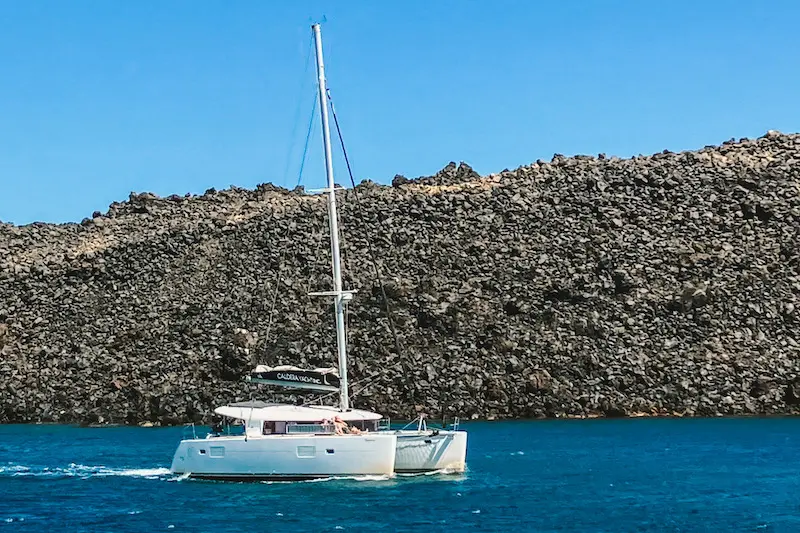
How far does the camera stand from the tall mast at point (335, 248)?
4450 cm

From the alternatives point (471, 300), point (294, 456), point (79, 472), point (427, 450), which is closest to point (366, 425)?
point (427, 450)

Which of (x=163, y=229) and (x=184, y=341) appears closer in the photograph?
(x=184, y=341)

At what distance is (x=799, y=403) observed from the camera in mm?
76812

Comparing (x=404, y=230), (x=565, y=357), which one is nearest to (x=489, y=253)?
(x=404, y=230)

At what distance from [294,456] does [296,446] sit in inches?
14.3

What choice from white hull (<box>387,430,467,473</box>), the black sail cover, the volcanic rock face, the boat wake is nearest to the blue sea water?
the boat wake

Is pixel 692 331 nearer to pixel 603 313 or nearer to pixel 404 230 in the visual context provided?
pixel 603 313

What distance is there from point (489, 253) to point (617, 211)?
11692 millimetres

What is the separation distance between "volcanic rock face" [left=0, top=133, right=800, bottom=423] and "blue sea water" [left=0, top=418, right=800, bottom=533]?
608 inches

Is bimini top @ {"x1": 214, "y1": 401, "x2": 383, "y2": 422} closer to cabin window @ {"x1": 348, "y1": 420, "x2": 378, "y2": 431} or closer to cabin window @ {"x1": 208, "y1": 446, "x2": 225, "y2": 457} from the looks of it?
cabin window @ {"x1": 348, "y1": 420, "x2": 378, "y2": 431}

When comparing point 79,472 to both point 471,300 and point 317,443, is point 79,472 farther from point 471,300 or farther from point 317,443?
point 471,300

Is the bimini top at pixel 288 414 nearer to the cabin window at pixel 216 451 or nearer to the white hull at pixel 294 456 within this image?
the white hull at pixel 294 456

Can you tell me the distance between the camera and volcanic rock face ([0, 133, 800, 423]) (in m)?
78.3

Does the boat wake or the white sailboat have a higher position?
the white sailboat
